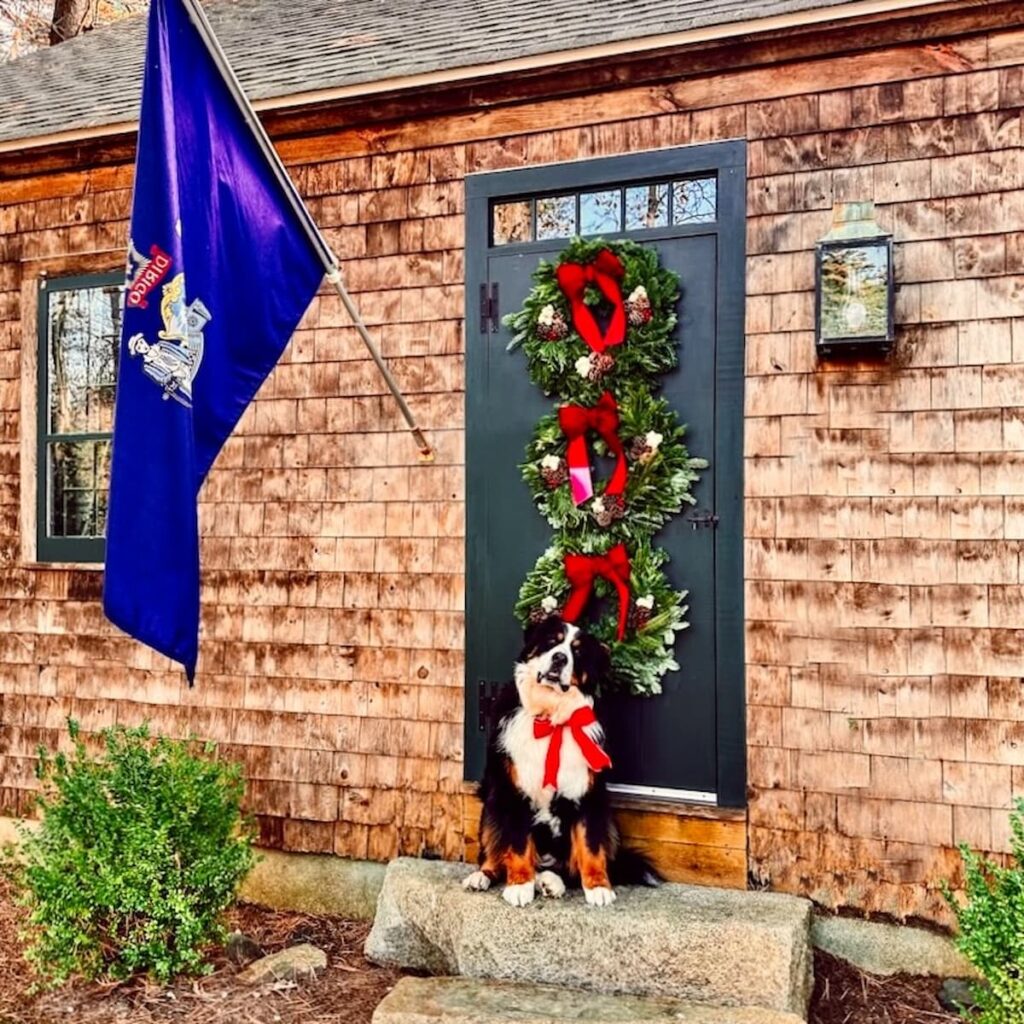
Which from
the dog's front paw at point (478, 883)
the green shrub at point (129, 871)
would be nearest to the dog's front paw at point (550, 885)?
the dog's front paw at point (478, 883)

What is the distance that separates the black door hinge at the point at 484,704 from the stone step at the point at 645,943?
72cm

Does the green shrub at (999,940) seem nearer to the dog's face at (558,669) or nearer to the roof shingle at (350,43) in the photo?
the dog's face at (558,669)

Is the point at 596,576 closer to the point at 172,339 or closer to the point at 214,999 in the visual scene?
the point at 172,339

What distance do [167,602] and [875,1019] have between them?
8.65 ft

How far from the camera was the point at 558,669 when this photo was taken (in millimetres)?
3359

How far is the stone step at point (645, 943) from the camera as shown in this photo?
3.08 metres

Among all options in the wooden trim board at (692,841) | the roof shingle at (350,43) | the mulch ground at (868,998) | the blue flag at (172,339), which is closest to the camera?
the blue flag at (172,339)

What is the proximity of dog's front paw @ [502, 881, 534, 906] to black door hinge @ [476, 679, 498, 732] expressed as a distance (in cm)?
80

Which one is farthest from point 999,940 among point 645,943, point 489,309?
point 489,309

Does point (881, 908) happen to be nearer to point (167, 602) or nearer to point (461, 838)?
point (461, 838)

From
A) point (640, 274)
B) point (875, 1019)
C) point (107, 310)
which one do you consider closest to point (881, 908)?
point (875, 1019)

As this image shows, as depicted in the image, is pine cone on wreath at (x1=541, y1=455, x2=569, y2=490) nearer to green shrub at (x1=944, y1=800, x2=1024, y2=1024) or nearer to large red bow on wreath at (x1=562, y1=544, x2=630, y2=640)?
large red bow on wreath at (x1=562, y1=544, x2=630, y2=640)

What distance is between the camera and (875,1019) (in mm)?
3250

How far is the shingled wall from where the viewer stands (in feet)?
11.3
